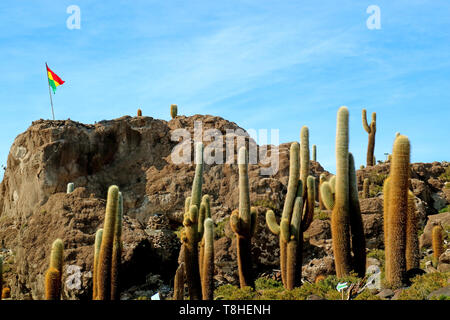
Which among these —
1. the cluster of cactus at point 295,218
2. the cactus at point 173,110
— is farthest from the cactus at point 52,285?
the cactus at point 173,110

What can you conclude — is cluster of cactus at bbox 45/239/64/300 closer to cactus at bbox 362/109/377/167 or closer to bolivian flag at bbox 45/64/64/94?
bolivian flag at bbox 45/64/64/94

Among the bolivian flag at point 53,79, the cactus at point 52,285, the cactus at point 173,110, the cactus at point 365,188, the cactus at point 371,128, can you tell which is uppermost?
the bolivian flag at point 53,79

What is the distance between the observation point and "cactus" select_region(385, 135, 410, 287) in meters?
14.0

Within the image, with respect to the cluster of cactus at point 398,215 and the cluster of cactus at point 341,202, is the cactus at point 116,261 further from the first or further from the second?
the cluster of cactus at point 398,215

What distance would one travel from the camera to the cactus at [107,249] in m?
14.8

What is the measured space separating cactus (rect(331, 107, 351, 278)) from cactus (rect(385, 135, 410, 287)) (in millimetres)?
1399

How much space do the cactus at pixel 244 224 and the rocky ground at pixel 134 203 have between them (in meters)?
2.96

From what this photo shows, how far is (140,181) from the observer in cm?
2850

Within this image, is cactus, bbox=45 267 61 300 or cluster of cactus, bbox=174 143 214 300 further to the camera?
cluster of cactus, bbox=174 143 214 300

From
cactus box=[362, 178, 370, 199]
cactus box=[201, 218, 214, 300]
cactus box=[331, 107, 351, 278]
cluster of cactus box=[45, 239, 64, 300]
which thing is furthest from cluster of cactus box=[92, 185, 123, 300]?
cactus box=[362, 178, 370, 199]

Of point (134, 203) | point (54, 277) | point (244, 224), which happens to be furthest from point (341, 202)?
point (134, 203)
